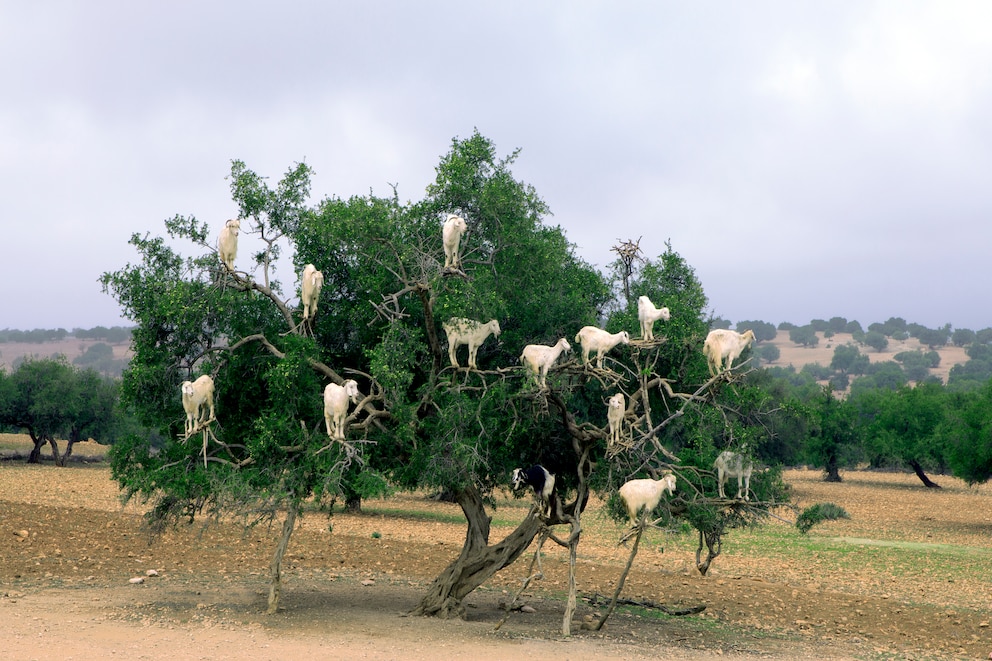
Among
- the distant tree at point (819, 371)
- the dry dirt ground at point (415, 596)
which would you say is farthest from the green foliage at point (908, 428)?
the distant tree at point (819, 371)

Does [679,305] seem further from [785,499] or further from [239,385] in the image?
[239,385]

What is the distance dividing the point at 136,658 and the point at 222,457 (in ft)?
10.4

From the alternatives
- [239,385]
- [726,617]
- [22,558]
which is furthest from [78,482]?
[726,617]

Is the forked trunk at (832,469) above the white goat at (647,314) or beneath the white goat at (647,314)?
beneath

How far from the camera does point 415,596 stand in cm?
1675

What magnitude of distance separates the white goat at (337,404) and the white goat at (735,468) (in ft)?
16.4

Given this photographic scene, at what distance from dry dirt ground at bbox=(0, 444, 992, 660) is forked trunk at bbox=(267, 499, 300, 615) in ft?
0.97

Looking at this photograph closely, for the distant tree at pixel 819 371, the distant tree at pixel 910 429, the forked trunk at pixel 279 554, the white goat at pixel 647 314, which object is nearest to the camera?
the white goat at pixel 647 314

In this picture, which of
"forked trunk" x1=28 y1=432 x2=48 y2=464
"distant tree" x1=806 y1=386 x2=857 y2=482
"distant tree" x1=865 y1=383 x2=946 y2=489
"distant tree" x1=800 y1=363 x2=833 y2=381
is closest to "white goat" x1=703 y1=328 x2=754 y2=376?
"distant tree" x1=865 y1=383 x2=946 y2=489

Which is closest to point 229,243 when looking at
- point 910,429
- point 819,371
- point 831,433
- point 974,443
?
point 974,443

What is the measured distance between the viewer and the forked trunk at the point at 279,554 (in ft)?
42.0

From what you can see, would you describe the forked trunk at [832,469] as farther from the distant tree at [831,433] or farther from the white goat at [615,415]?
the white goat at [615,415]

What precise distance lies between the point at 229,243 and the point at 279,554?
4.26 metres

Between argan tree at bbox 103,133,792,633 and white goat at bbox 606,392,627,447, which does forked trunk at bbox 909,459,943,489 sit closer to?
argan tree at bbox 103,133,792,633
